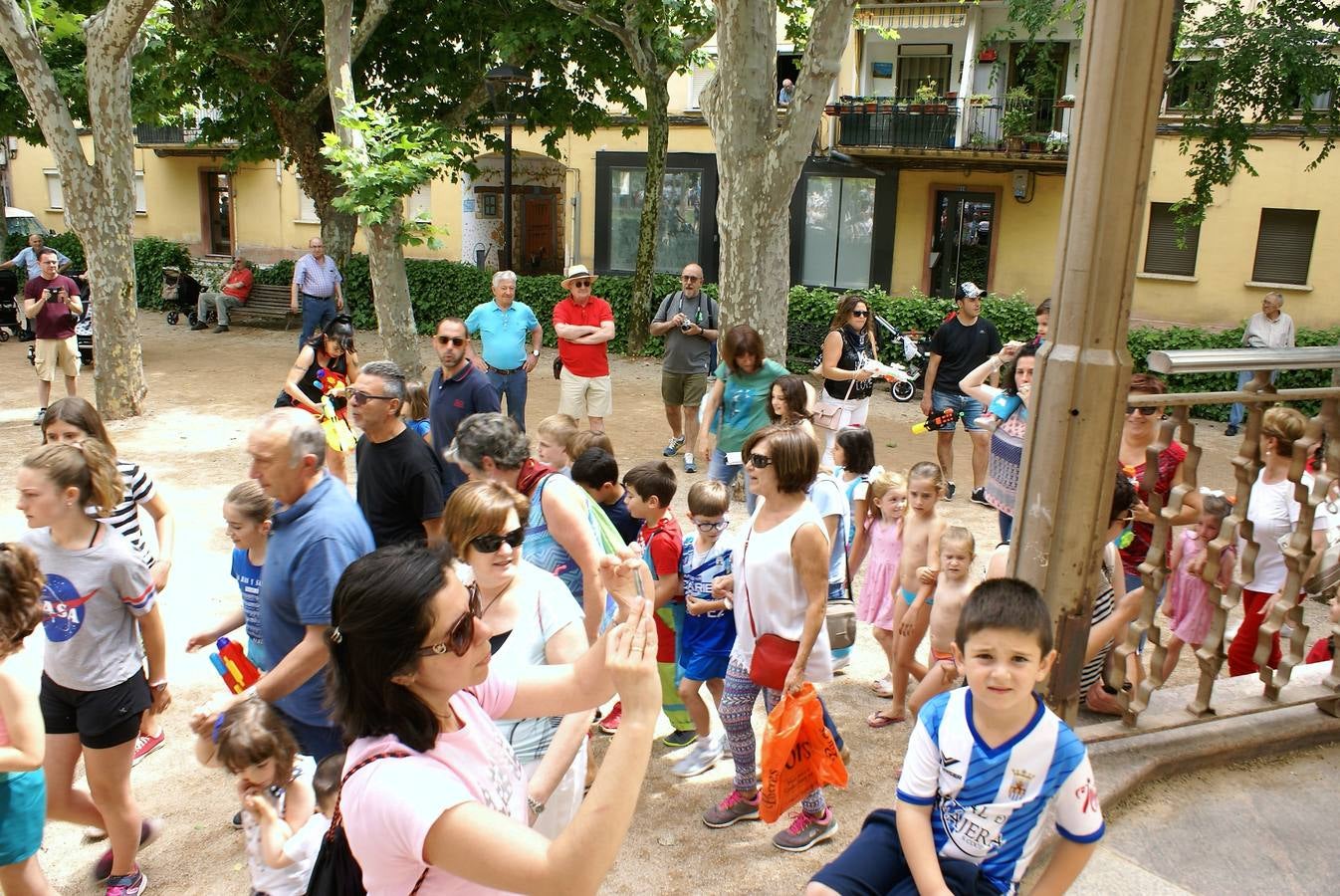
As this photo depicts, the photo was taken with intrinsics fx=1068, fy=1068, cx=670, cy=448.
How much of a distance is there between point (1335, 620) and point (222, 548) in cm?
682

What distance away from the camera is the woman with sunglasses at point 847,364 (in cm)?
828

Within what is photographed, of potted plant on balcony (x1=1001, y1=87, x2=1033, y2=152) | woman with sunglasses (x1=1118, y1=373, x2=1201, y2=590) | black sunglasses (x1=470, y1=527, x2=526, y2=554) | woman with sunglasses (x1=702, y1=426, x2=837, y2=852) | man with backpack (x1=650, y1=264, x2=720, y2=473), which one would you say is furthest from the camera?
potted plant on balcony (x1=1001, y1=87, x2=1033, y2=152)

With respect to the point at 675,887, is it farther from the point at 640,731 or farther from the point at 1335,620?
the point at 1335,620

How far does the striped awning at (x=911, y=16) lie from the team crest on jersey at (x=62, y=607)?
18.5 metres

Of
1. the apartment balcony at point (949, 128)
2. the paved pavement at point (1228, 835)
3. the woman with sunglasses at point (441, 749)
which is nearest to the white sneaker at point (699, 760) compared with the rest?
the paved pavement at point (1228, 835)

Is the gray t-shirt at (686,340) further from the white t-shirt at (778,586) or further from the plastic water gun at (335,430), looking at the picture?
the white t-shirt at (778,586)

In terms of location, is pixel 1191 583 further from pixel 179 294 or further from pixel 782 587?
pixel 179 294

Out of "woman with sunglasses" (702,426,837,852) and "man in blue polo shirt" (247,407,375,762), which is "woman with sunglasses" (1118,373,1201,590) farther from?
"man in blue polo shirt" (247,407,375,762)

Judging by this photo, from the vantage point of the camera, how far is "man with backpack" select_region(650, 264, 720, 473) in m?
10.0

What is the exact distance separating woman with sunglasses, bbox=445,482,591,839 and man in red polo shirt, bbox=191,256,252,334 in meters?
18.8

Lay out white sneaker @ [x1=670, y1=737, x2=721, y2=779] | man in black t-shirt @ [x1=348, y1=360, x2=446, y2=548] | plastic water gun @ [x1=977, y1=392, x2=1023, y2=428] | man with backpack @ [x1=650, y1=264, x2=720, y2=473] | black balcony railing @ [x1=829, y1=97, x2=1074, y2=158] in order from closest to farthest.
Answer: man in black t-shirt @ [x1=348, y1=360, x2=446, y2=548] < white sneaker @ [x1=670, y1=737, x2=721, y2=779] < plastic water gun @ [x1=977, y1=392, x2=1023, y2=428] < man with backpack @ [x1=650, y1=264, x2=720, y2=473] < black balcony railing @ [x1=829, y1=97, x2=1074, y2=158]

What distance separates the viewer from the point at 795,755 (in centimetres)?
361

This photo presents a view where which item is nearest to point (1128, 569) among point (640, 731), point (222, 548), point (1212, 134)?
point (640, 731)

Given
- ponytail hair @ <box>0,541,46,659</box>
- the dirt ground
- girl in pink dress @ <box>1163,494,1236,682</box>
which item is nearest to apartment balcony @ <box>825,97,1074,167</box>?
the dirt ground
